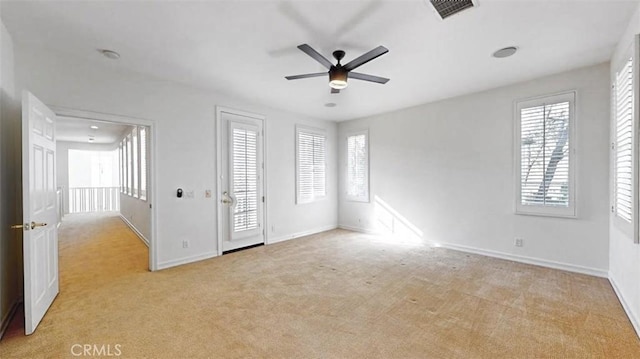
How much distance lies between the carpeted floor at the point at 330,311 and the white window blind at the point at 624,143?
40.6 inches

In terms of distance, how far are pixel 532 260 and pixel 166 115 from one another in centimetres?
570

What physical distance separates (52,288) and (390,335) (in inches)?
135

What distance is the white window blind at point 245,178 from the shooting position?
4.81 metres

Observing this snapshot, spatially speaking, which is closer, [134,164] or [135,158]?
[135,158]

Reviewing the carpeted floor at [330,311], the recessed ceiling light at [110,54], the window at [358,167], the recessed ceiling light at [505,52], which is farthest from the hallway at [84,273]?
the recessed ceiling light at [505,52]

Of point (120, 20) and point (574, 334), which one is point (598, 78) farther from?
point (120, 20)

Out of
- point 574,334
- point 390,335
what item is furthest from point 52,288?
point 574,334

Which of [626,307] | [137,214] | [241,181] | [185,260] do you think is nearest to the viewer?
[626,307]

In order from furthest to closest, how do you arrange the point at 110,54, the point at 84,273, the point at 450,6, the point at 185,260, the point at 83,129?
1. the point at 83,129
2. the point at 185,260
3. the point at 84,273
4. the point at 110,54
5. the point at 450,6

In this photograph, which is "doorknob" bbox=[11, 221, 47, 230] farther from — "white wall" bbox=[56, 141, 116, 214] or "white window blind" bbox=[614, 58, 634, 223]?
"white wall" bbox=[56, 141, 116, 214]

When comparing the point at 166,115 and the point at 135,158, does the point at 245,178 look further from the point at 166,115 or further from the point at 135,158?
the point at 135,158

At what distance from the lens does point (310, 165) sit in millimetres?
6191

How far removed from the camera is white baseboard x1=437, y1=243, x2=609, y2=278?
3.56 m

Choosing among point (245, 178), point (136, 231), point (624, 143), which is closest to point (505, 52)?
point (624, 143)
